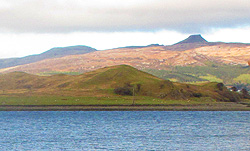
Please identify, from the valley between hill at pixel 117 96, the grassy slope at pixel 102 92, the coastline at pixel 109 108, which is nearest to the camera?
the coastline at pixel 109 108

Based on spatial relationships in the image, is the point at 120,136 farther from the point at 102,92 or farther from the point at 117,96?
the point at 102,92

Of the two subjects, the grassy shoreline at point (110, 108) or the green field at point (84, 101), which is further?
the green field at point (84, 101)

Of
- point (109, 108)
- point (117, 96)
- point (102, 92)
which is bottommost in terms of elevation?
point (109, 108)

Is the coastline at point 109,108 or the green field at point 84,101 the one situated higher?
the green field at point 84,101

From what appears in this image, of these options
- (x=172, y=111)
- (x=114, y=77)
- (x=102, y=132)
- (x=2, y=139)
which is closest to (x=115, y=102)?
(x=172, y=111)

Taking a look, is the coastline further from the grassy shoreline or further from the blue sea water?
the blue sea water

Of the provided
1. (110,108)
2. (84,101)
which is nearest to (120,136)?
(110,108)

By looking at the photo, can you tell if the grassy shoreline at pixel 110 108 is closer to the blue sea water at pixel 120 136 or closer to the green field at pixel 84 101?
the green field at pixel 84 101

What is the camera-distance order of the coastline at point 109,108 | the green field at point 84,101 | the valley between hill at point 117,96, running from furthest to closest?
the green field at point 84,101
the valley between hill at point 117,96
the coastline at point 109,108

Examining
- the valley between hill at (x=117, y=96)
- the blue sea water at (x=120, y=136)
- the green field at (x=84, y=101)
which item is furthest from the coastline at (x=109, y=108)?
the blue sea water at (x=120, y=136)

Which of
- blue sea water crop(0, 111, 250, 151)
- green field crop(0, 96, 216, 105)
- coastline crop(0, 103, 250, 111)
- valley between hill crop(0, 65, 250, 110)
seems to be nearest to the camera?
blue sea water crop(0, 111, 250, 151)

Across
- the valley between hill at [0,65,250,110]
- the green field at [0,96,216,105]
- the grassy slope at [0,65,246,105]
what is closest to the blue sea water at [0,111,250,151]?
the valley between hill at [0,65,250,110]

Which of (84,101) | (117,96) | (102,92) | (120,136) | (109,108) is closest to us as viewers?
A: (120,136)

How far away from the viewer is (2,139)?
7388cm
